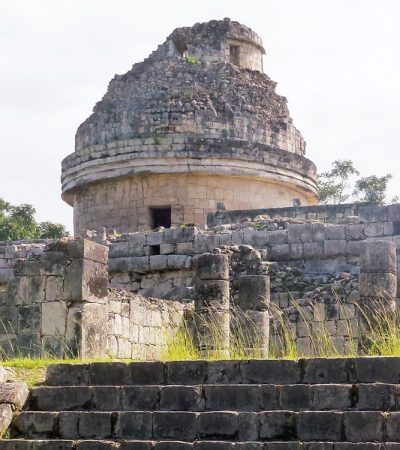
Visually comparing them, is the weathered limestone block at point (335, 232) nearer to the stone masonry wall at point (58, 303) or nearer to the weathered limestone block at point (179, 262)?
the weathered limestone block at point (179, 262)

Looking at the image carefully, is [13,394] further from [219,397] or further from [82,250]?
[82,250]

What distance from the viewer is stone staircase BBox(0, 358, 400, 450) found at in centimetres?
874

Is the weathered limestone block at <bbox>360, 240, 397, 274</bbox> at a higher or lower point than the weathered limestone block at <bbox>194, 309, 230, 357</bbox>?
higher

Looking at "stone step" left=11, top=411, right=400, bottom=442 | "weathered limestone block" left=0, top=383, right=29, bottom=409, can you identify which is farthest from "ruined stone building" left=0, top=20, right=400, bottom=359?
"stone step" left=11, top=411, right=400, bottom=442

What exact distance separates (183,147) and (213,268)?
31.5 ft

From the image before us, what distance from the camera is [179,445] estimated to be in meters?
8.98

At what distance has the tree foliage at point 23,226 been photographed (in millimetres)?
33250

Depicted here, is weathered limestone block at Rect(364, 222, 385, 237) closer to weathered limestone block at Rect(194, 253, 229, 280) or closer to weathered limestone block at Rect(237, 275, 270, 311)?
weathered limestone block at Rect(237, 275, 270, 311)

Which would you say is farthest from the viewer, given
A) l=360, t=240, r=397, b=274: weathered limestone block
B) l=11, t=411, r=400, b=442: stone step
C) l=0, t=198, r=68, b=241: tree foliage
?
l=0, t=198, r=68, b=241: tree foliage

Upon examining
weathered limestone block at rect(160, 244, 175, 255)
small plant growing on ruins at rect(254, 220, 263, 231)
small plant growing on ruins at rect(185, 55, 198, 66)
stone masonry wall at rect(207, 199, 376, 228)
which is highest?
small plant growing on ruins at rect(185, 55, 198, 66)

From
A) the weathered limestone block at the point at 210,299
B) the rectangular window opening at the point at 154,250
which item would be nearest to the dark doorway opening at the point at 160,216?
the rectangular window opening at the point at 154,250

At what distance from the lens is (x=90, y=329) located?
40.4 ft

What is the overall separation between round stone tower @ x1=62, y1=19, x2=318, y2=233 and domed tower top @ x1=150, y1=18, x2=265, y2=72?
0.05 m

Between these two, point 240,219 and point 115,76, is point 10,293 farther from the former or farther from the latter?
point 115,76
